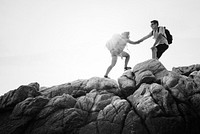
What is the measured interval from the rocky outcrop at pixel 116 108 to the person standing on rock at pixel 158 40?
6.68ft

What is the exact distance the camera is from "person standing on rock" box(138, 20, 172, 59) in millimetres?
13453

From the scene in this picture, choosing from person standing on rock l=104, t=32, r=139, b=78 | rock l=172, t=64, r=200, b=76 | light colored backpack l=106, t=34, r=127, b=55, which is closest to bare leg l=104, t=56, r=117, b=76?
person standing on rock l=104, t=32, r=139, b=78

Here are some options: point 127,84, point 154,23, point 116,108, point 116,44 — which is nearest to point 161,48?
point 154,23

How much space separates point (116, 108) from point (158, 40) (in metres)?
7.05

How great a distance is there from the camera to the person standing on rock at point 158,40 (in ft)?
Result: 44.1

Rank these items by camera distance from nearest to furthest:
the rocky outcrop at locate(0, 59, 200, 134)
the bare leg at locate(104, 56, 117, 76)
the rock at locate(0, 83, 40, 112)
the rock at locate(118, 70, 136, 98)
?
the rocky outcrop at locate(0, 59, 200, 134) → the rock at locate(0, 83, 40, 112) → the rock at locate(118, 70, 136, 98) → the bare leg at locate(104, 56, 117, 76)

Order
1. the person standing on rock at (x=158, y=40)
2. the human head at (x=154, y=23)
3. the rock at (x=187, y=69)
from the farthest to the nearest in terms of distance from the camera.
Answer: the human head at (x=154, y=23)
the person standing on rock at (x=158, y=40)
the rock at (x=187, y=69)

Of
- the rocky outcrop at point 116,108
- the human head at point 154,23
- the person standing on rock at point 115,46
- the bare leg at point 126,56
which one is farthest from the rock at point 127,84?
the human head at point 154,23

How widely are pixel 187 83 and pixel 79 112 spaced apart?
23.6ft

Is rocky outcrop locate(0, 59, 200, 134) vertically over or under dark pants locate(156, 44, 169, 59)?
under

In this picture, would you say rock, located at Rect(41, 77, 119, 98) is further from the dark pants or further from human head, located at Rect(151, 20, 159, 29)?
human head, located at Rect(151, 20, 159, 29)

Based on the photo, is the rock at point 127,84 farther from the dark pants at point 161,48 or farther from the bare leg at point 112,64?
the dark pants at point 161,48

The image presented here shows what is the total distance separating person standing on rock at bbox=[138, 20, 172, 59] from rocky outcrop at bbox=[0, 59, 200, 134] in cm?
204

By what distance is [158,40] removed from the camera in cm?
1358
